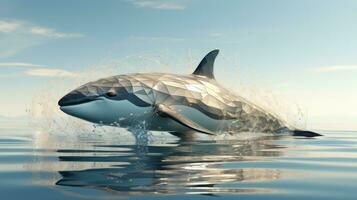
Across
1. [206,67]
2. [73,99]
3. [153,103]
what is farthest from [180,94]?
[73,99]

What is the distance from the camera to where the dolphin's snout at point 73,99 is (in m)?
19.7

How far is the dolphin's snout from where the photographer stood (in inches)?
777

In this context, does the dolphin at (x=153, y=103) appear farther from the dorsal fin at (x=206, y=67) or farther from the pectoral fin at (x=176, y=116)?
the dorsal fin at (x=206, y=67)

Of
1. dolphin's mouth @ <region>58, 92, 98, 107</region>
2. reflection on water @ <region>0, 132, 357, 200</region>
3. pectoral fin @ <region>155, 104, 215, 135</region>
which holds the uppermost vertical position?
dolphin's mouth @ <region>58, 92, 98, 107</region>

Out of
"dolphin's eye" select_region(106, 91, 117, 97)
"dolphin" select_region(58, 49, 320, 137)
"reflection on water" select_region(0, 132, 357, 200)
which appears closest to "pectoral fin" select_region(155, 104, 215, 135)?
"dolphin" select_region(58, 49, 320, 137)

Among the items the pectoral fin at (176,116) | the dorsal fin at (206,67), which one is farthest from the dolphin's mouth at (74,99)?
the dorsal fin at (206,67)

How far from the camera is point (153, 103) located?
65.1ft

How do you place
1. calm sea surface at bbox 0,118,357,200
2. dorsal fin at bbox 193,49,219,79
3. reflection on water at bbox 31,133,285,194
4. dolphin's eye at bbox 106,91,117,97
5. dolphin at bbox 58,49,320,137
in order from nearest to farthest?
calm sea surface at bbox 0,118,357,200 → reflection on water at bbox 31,133,285,194 → dolphin's eye at bbox 106,91,117,97 → dolphin at bbox 58,49,320,137 → dorsal fin at bbox 193,49,219,79

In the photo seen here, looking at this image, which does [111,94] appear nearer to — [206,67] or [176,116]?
[176,116]

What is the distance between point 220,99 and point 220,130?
58.8 inches

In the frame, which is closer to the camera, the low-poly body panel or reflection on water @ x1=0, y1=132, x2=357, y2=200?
reflection on water @ x1=0, y1=132, x2=357, y2=200

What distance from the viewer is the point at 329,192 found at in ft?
25.0

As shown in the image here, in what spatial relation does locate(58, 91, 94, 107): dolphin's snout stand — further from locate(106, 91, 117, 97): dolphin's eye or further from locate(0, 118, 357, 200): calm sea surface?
locate(0, 118, 357, 200): calm sea surface

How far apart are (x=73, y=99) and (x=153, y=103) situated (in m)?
3.46
